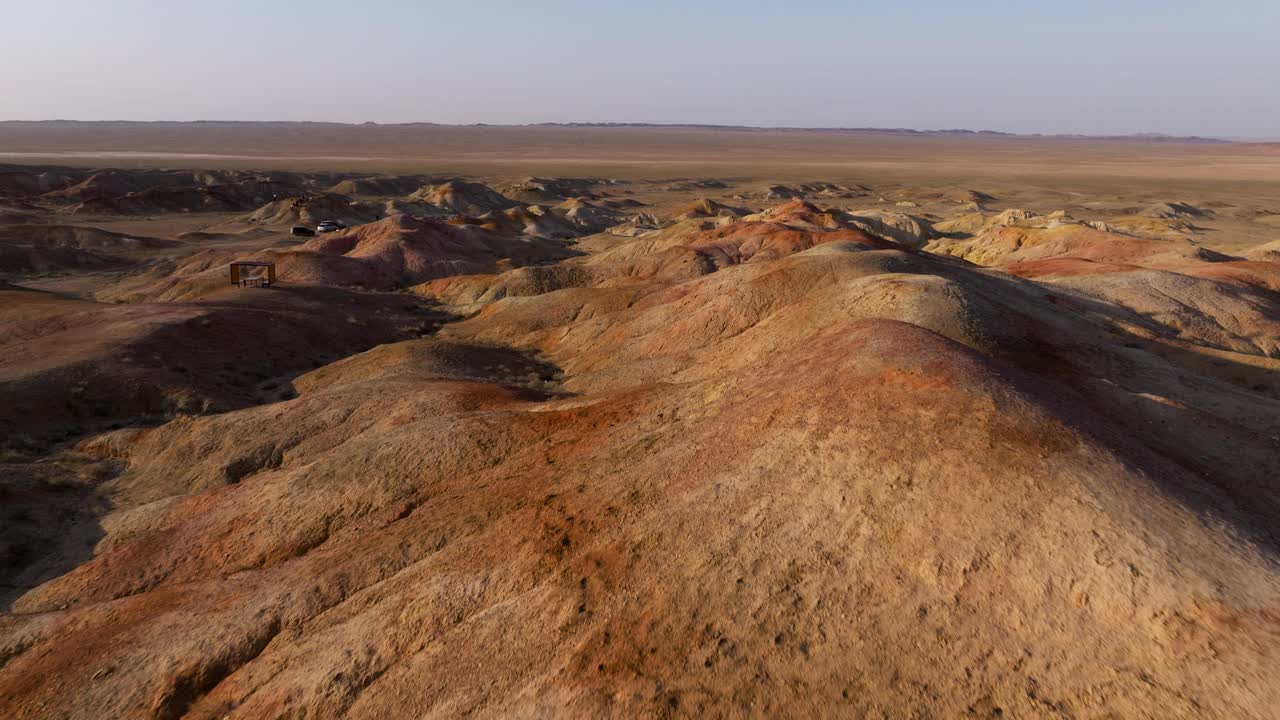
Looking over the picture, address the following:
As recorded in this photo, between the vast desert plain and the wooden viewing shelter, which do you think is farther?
the wooden viewing shelter

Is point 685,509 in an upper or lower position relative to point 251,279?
upper

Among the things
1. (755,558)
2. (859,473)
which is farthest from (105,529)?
(859,473)

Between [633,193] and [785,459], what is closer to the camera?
[785,459]

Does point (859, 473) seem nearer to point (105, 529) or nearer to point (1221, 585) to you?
point (1221, 585)

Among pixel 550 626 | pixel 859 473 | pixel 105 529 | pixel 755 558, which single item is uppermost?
pixel 859 473

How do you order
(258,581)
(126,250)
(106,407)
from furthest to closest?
(126,250)
(106,407)
(258,581)

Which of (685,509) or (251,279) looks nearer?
(685,509)

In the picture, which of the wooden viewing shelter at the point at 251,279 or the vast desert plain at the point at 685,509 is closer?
the vast desert plain at the point at 685,509

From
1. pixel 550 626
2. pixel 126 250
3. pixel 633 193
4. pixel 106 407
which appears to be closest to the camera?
pixel 550 626
